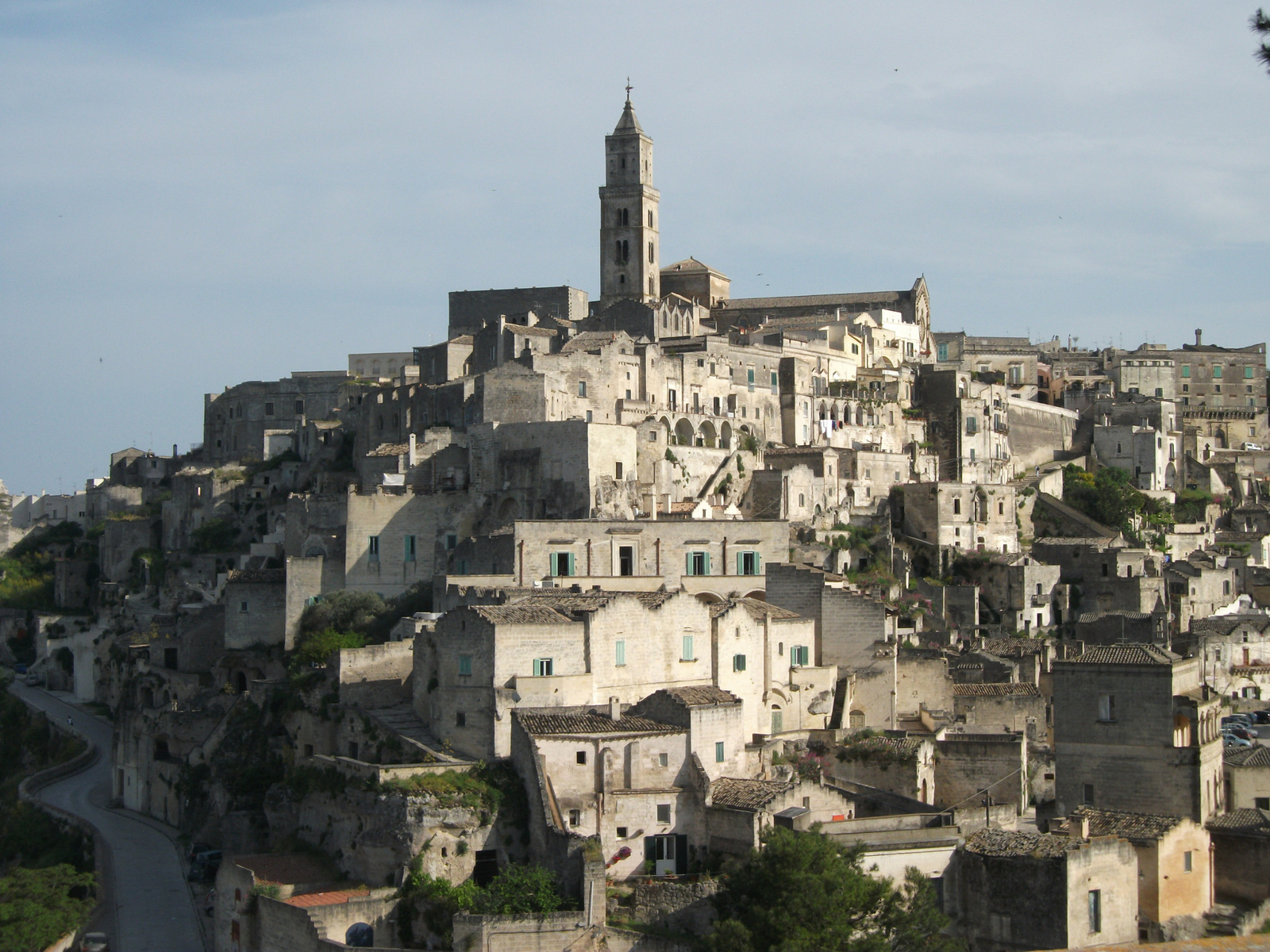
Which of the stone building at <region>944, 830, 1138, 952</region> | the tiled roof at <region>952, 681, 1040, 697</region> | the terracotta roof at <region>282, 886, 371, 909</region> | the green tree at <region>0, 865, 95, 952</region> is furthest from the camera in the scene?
the tiled roof at <region>952, 681, 1040, 697</region>

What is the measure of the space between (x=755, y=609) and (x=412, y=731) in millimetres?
9682

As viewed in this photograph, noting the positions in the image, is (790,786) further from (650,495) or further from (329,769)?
(650,495)

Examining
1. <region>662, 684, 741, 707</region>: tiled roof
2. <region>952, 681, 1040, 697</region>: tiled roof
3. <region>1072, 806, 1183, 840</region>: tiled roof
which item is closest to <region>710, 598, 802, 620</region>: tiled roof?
<region>662, 684, 741, 707</region>: tiled roof

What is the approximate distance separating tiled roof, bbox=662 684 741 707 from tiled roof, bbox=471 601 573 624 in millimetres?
3112

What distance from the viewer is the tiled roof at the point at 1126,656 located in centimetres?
3816

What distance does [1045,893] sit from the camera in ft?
107

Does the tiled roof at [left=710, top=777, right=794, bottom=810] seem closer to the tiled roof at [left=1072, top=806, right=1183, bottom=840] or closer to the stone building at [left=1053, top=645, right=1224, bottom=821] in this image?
the tiled roof at [left=1072, top=806, right=1183, bottom=840]

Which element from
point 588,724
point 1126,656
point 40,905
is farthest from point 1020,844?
point 40,905

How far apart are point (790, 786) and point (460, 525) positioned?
70.6ft

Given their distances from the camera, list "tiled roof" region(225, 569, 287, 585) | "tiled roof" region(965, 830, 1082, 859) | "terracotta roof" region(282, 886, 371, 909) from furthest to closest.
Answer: "tiled roof" region(225, 569, 287, 585) → "terracotta roof" region(282, 886, 371, 909) → "tiled roof" region(965, 830, 1082, 859)

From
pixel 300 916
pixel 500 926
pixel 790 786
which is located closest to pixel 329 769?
pixel 300 916

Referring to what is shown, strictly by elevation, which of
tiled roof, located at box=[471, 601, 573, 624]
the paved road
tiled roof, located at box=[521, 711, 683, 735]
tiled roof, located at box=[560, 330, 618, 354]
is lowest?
the paved road

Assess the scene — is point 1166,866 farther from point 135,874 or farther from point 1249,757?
point 135,874

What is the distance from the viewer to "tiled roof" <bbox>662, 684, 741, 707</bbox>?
1503 inches
